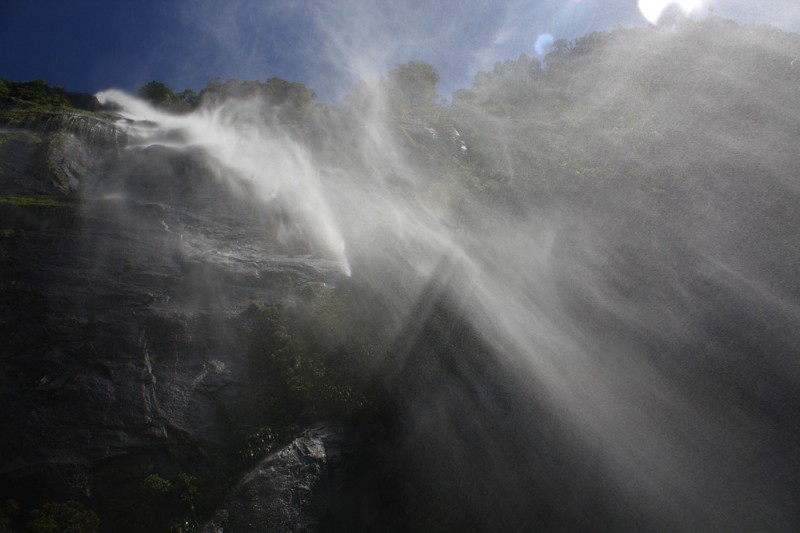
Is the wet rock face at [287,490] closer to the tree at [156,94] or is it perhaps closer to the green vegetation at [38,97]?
the green vegetation at [38,97]

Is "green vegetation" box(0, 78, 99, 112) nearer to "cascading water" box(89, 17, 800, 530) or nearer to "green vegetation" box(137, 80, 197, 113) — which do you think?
"green vegetation" box(137, 80, 197, 113)

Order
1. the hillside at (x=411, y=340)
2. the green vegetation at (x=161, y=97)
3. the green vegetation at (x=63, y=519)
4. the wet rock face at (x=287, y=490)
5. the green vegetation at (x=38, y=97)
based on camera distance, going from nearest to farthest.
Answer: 1. the green vegetation at (x=63, y=519)
2. the wet rock face at (x=287, y=490)
3. the hillside at (x=411, y=340)
4. the green vegetation at (x=38, y=97)
5. the green vegetation at (x=161, y=97)

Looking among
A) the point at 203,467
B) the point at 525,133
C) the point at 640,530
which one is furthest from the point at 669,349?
the point at 525,133

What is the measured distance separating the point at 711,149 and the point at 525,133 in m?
9.98

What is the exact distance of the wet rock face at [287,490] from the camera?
8.37 meters

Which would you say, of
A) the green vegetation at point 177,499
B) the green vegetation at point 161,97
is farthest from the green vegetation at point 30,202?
the green vegetation at point 161,97

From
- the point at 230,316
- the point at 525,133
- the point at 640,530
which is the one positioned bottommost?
the point at 640,530

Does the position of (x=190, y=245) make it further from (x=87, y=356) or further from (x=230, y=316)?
(x=87, y=356)

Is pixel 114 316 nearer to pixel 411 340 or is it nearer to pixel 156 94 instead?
pixel 411 340

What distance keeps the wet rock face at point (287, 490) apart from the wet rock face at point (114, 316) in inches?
57.7

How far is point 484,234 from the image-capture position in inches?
607

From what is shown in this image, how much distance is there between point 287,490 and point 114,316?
6525 millimetres

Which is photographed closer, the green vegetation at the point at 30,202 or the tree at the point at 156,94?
the green vegetation at the point at 30,202

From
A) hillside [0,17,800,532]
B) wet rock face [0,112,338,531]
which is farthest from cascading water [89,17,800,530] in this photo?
wet rock face [0,112,338,531]
